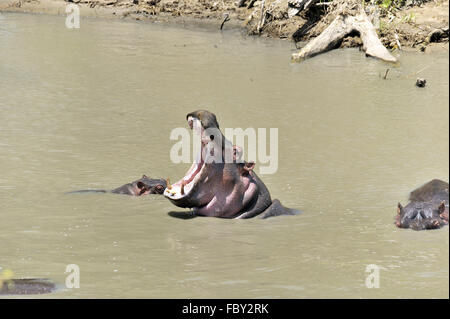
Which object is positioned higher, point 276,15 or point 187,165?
point 276,15

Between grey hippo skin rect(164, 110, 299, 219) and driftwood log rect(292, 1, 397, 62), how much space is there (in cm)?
908

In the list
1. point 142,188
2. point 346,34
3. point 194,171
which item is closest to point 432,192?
point 194,171

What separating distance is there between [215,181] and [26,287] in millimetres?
2294

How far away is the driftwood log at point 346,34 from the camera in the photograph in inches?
648

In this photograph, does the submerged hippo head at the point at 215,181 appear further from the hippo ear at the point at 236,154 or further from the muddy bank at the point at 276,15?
the muddy bank at the point at 276,15

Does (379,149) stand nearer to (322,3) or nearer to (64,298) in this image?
(64,298)

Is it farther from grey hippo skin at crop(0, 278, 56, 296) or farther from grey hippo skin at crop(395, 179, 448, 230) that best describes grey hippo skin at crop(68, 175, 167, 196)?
grey hippo skin at crop(0, 278, 56, 296)

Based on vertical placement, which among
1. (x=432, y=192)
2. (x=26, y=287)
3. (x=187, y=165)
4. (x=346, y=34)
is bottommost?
(x=26, y=287)

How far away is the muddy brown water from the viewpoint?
6.10 metres

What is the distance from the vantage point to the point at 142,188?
812cm

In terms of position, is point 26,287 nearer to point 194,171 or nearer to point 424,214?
point 194,171

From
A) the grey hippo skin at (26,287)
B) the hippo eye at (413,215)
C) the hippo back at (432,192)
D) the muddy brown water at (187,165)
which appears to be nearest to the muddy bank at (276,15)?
the muddy brown water at (187,165)

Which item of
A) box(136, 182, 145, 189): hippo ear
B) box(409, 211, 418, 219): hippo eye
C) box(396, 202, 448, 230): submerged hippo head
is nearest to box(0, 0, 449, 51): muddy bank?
box(136, 182, 145, 189): hippo ear
